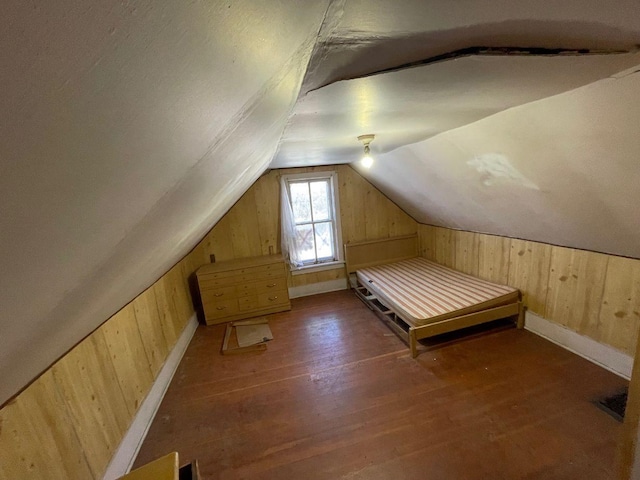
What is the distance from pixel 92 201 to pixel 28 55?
30cm

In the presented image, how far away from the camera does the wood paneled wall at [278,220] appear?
4180mm

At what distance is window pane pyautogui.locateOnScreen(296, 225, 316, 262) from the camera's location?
446 centimetres

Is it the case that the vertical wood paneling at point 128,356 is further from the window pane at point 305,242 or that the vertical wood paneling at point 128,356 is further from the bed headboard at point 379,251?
the bed headboard at point 379,251

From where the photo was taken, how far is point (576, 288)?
2.53 meters

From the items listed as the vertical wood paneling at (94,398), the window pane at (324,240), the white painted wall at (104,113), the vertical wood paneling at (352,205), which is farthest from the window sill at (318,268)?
the white painted wall at (104,113)

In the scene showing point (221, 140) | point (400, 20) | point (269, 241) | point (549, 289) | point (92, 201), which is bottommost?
point (549, 289)

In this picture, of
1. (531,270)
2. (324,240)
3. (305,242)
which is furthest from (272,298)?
(531,270)

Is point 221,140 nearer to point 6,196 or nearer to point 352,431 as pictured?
point 6,196

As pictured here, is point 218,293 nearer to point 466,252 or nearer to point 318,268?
point 318,268

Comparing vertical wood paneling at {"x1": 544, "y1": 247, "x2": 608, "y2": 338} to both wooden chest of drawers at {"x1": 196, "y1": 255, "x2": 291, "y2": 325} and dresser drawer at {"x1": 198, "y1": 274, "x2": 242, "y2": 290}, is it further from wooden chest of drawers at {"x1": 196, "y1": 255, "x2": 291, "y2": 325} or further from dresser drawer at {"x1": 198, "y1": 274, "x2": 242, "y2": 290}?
dresser drawer at {"x1": 198, "y1": 274, "x2": 242, "y2": 290}

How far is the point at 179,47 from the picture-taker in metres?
0.33

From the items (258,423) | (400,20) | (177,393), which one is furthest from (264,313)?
(400,20)

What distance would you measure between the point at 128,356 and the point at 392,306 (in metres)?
2.39

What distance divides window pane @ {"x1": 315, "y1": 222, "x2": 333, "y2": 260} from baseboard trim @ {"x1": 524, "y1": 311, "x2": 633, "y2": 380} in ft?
8.47
